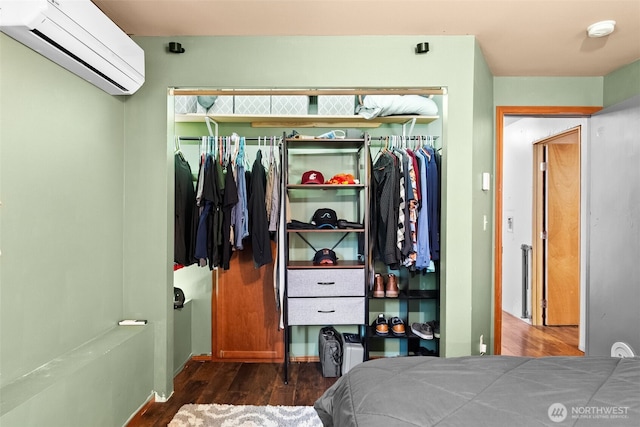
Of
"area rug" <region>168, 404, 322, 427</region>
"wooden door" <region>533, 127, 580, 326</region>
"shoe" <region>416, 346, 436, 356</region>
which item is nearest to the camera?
"area rug" <region>168, 404, 322, 427</region>

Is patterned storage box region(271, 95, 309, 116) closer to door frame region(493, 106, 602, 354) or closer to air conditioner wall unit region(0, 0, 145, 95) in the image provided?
air conditioner wall unit region(0, 0, 145, 95)

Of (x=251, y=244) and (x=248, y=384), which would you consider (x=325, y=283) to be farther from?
(x=248, y=384)

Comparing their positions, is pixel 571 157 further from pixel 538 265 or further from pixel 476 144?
pixel 476 144

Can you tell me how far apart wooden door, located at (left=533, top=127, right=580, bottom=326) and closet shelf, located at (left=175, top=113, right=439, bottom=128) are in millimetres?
2026

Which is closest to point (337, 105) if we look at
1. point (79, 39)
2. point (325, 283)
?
point (325, 283)

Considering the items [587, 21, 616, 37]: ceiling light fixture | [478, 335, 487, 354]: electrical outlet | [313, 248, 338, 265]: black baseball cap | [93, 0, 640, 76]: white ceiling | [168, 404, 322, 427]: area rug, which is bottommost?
[168, 404, 322, 427]: area rug

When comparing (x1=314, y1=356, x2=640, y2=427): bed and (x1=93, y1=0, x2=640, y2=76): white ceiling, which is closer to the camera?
(x1=314, y1=356, x2=640, y2=427): bed

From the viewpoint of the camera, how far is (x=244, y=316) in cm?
323

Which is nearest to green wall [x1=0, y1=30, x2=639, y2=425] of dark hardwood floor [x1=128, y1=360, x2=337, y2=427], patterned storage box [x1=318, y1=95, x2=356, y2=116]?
dark hardwood floor [x1=128, y1=360, x2=337, y2=427]

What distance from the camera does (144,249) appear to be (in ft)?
7.78

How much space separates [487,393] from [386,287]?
197cm

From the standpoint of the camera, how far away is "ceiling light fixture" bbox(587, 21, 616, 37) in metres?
2.18

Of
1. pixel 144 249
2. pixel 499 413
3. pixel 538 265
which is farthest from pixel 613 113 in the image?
pixel 144 249

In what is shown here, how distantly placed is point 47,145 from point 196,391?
181 centimetres
